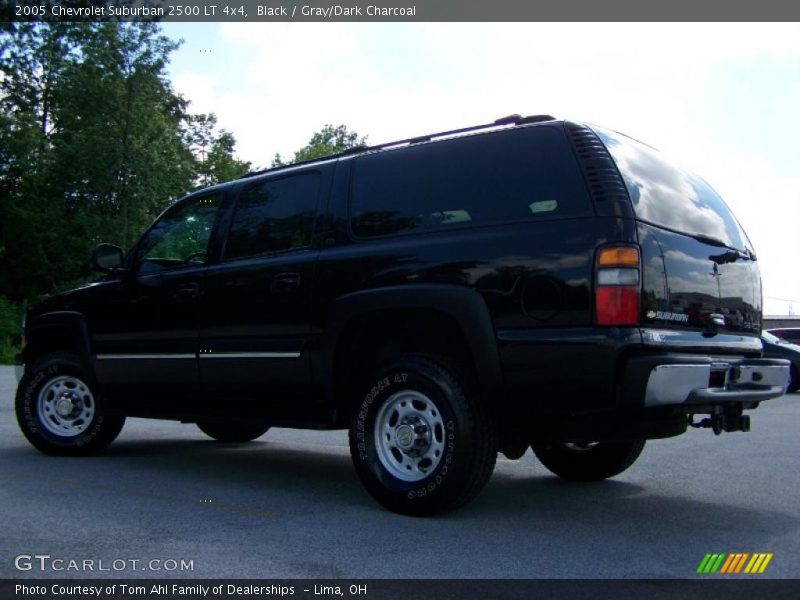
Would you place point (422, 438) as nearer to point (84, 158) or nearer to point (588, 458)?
point (588, 458)

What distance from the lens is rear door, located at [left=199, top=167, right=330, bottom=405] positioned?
5.43 metres

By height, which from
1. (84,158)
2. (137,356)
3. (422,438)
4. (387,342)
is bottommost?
(422,438)

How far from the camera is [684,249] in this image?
4.62 m

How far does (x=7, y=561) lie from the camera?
3793mm

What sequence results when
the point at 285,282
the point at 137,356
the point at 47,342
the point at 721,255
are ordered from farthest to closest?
the point at 47,342 → the point at 137,356 → the point at 285,282 → the point at 721,255

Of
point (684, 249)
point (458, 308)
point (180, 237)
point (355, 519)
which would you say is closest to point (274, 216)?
point (180, 237)

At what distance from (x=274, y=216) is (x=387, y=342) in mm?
1267

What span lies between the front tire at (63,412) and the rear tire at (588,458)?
3352 millimetres

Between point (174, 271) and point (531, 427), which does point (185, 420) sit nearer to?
point (174, 271)

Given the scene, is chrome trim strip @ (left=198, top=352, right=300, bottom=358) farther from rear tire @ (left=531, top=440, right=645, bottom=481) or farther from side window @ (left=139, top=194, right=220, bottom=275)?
rear tire @ (left=531, top=440, right=645, bottom=481)

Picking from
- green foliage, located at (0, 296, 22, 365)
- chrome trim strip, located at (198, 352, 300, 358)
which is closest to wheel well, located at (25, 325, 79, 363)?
chrome trim strip, located at (198, 352, 300, 358)

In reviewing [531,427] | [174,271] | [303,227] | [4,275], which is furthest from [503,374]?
[4,275]

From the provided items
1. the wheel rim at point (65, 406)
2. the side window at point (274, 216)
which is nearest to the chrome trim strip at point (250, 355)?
the side window at point (274, 216)
